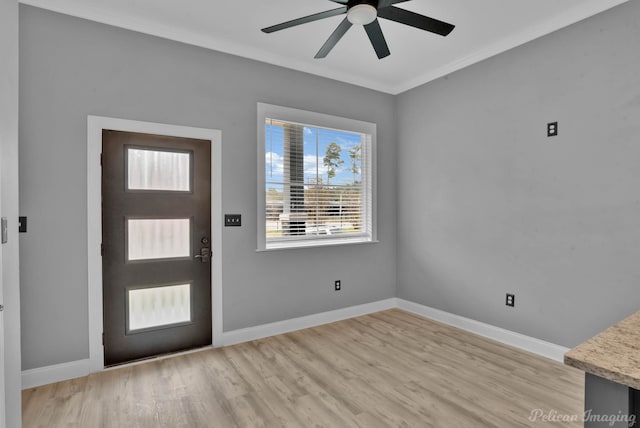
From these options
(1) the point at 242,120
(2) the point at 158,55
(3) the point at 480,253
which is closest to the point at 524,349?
(3) the point at 480,253

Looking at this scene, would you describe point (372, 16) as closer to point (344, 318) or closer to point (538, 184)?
point (538, 184)

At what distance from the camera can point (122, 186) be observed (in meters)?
2.90

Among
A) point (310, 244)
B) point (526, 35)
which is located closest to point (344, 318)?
point (310, 244)

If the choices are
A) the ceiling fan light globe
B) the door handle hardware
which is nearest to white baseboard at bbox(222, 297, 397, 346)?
the door handle hardware

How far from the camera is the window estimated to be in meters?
3.63

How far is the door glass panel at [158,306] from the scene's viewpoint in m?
2.96

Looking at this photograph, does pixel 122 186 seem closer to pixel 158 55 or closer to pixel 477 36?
pixel 158 55

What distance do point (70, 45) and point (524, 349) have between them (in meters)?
4.68

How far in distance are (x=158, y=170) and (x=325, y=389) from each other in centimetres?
231

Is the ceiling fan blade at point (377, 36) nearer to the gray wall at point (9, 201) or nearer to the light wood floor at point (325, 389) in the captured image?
the gray wall at point (9, 201)

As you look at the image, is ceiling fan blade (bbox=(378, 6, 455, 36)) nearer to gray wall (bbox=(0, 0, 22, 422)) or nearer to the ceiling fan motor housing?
the ceiling fan motor housing

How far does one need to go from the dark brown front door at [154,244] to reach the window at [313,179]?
25.6 inches

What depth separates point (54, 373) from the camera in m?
2.62

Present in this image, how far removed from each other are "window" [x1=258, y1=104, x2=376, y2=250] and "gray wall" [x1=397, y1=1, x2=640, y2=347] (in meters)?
0.67
